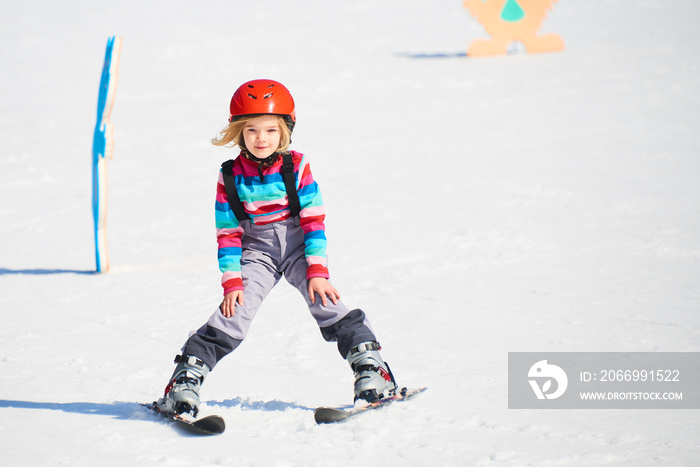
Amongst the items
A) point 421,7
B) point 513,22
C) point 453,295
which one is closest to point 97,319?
point 453,295

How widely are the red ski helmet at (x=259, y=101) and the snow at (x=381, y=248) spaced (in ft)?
3.82

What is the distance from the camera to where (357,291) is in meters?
4.55

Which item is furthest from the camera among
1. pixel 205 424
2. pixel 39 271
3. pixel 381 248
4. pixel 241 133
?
pixel 381 248

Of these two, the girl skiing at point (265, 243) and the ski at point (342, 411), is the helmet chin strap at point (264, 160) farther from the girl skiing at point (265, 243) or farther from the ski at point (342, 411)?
the ski at point (342, 411)

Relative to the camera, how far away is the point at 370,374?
2.80 meters

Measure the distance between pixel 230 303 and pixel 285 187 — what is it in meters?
0.48

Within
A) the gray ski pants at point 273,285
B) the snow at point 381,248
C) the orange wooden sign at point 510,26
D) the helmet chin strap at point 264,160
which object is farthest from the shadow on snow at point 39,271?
the orange wooden sign at point 510,26

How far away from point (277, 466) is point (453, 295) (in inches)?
86.7

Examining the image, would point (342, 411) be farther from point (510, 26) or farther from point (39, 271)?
point (510, 26)

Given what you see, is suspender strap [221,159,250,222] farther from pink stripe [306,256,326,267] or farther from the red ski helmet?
pink stripe [306,256,326,267]

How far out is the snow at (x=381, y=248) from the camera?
8.83 ft

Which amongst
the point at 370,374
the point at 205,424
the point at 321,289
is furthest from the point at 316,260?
the point at 205,424

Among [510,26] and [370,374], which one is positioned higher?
[510,26]

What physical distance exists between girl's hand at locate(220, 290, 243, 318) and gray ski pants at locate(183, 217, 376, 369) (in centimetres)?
2
